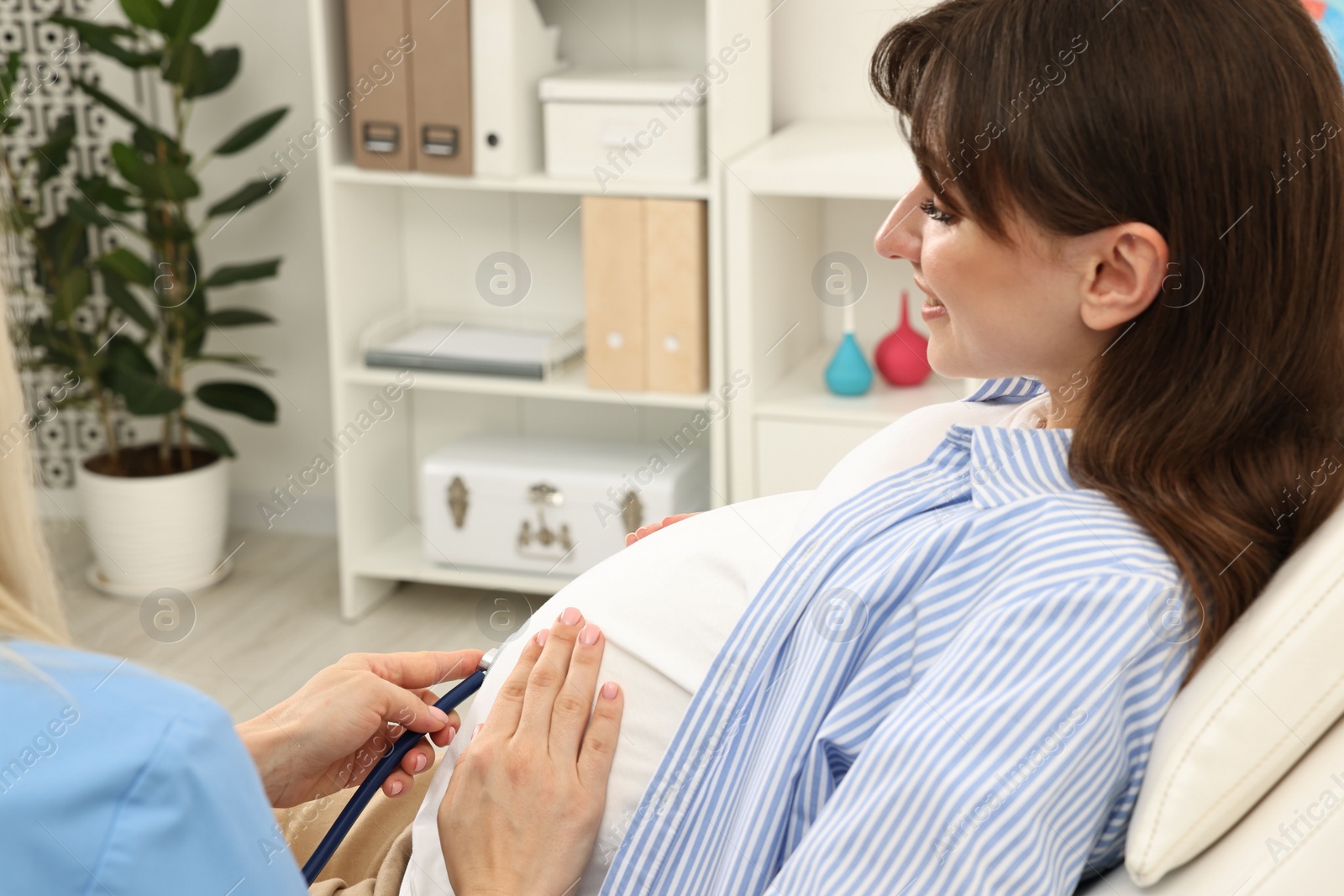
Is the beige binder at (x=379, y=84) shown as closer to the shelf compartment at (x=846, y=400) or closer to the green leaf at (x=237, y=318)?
the green leaf at (x=237, y=318)

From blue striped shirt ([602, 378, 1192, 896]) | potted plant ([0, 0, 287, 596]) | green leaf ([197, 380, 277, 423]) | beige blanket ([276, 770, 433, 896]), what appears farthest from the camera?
green leaf ([197, 380, 277, 423])

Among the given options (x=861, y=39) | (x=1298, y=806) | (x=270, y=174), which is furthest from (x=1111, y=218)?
(x=270, y=174)

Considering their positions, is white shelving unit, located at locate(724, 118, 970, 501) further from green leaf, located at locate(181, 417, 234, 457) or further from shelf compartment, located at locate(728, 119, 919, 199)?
green leaf, located at locate(181, 417, 234, 457)

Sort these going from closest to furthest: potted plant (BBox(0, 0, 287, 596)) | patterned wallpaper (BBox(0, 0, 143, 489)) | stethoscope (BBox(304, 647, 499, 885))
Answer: stethoscope (BBox(304, 647, 499, 885)) → potted plant (BBox(0, 0, 287, 596)) → patterned wallpaper (BBox(0, 0, 143, 489))

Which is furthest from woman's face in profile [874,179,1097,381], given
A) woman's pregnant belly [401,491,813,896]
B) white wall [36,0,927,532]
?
white wall [36,0,927,532]

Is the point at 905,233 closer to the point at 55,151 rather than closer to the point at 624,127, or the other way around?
the point at 624,127

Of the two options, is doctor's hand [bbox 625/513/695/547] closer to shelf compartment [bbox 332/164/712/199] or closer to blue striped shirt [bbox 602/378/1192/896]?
blue striped shirt [bbox 602/378/1192/896]

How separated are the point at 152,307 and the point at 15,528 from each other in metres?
2.50

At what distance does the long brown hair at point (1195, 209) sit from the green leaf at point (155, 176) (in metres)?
2.03

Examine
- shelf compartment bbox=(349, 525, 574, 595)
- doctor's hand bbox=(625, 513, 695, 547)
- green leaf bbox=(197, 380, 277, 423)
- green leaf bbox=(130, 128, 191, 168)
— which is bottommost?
shelf compartment bbox=(349, 525, 574, 595)

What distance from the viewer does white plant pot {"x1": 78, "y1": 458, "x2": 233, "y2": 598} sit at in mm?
2826

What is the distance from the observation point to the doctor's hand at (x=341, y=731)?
1.07m

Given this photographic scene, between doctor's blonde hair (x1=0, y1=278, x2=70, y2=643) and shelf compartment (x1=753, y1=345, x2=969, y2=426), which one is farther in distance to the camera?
shelf compartment (x1=753, y1=345, x2=969, y2=426)

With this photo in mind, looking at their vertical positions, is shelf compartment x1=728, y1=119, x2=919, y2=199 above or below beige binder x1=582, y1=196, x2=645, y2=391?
above
